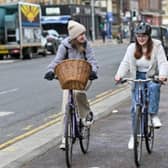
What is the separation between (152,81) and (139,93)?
218mm

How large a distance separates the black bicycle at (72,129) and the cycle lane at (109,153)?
18cm

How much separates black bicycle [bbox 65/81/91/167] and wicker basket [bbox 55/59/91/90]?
0.36m

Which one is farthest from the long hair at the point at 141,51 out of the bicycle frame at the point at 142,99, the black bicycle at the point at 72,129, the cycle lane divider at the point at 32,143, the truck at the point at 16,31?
the truck at the point at 16,31

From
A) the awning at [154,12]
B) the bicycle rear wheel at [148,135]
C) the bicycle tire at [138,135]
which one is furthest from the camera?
the awning at [154,12]

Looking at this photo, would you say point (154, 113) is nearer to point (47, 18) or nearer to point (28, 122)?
point (28, 122)

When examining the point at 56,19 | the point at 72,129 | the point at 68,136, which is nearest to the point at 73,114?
the point at 72,129

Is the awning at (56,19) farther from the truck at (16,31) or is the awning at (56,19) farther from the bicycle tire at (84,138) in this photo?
the bicycle tire at (84,138)

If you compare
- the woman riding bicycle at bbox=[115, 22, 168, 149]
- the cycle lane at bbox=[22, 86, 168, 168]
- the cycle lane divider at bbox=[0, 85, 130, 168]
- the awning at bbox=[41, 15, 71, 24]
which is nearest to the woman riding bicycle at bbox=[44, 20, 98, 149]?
the cycle lane at bbox=[22, 86, 168, 168]

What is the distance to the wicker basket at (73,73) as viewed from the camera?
7.73 m

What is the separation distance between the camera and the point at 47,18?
2872 inches

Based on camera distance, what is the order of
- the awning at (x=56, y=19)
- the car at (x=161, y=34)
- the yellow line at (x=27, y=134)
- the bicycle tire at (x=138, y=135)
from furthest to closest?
the awning at (x=56, y=19) → the car at (x=161, y=34) → the yellow line at (x=27, y=134) → the bicycle tire at (x=138, y=135)

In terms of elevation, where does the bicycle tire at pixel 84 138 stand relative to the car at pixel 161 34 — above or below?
below

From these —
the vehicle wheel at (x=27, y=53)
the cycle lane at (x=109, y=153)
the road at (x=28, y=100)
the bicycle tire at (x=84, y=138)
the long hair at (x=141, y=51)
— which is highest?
the long hair at (x=141, y=51)

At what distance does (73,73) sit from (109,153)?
1.41 m
